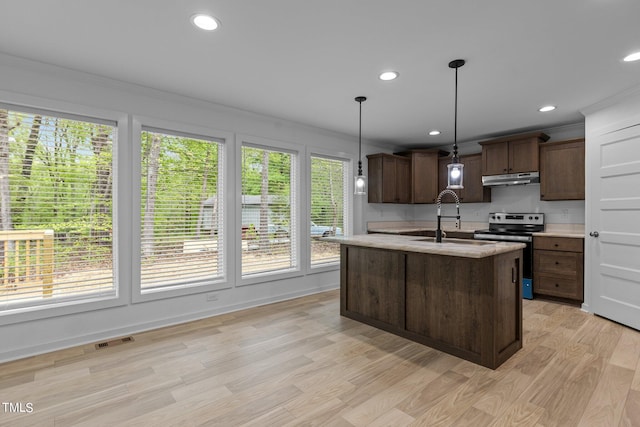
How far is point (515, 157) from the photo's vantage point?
491 centimetres

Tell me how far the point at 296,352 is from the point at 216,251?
171cm

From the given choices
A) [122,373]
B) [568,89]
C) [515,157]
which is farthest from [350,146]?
[122,373]

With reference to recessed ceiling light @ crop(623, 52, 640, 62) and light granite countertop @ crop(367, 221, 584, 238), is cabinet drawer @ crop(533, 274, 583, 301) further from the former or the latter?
recessed ceiling light @ crop(623, 52, 640, 62)

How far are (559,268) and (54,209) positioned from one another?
585 cm

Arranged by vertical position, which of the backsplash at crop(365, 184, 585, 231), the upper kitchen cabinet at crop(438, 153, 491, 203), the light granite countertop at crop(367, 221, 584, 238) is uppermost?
the upper kitchen cabinet at crop(438, 153, 491, 203)

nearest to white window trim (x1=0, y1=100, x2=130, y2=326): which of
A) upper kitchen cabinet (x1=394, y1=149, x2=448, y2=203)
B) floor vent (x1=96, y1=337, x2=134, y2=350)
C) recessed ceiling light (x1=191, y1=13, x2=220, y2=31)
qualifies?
floor vent (x1=96, y1=337, x2=134, y2=350)

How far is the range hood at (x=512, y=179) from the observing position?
476 cm

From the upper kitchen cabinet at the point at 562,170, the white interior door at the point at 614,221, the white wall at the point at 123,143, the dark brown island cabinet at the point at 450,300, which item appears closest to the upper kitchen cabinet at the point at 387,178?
the white wall at the point at 123,143

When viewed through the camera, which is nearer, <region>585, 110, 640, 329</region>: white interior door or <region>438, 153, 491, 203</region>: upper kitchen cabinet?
<region>585, 110, 640, 329</region>: white interior door

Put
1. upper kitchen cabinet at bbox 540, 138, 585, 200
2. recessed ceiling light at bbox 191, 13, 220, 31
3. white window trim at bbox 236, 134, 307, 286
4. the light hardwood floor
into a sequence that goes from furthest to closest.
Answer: upper kitchen cabinet at bbox 540, 138, 585, 200 → white window trim at bbox 236, 134, 307, 286 → recessed ceiling light at bbox 191, 13, 220, 31 → the light hardwood floor

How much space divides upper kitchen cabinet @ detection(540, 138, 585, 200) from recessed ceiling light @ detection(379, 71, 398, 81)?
9.86 feet

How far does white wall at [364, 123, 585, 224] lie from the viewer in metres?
4.75

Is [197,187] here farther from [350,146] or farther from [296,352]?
[350,146]

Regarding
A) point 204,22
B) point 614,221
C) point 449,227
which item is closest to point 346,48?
point 204,22
